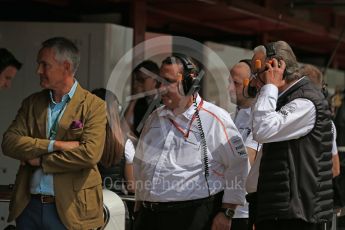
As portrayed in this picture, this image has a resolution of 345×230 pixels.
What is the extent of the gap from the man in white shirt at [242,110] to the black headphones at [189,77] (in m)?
0.36

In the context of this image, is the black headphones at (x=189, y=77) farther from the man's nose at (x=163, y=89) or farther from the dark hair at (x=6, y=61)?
the dark hair at (x=6, y=61)

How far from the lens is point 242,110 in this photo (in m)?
5.19

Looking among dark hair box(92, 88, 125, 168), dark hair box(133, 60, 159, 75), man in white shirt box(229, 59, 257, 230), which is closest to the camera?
dark hair box(92, 88, 125, 168)

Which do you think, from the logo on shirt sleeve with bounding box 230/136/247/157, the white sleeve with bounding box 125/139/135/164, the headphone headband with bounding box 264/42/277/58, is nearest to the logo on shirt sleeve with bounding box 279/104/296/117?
the headphone headband with bounding box 264/42/277/58

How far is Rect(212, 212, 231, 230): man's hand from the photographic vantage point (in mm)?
4307

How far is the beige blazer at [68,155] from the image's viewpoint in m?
4.02

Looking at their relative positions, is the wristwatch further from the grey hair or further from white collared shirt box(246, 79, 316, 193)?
the grey hair

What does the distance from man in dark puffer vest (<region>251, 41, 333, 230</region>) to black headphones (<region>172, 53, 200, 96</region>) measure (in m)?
0.45

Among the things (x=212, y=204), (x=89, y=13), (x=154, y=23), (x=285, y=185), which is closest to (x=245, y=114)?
(x=212, y=204)

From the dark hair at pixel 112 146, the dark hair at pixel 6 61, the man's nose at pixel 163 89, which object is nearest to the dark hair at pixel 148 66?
the dark hair at pixel 112 146

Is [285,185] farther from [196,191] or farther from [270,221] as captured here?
[196,191]

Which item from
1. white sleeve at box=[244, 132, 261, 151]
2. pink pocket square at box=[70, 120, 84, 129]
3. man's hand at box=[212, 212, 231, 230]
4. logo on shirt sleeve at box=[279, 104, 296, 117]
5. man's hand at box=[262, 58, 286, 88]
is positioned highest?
man's hand at box=[262, 58, 286, 88]

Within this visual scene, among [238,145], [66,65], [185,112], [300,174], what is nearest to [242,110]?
[238,145]

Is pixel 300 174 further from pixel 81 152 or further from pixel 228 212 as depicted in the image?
pixel 81 152
